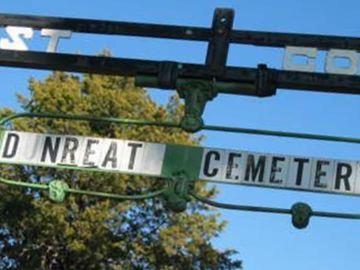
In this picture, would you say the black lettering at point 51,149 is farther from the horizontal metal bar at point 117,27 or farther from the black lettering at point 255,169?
the black lettering at point 255,169

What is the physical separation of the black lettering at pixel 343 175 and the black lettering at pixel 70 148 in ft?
6.72

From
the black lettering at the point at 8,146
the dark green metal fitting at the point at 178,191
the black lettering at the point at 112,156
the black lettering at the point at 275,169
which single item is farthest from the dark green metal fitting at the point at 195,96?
the black lettering at the point at 8,146

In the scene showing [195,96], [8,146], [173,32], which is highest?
[173,32]

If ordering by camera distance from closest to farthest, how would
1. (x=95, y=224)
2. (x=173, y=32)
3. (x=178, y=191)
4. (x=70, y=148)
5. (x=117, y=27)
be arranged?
(x=178, y=191)
(x=70, y=148)
(x=173, y=32)
(x=117, y=27)
(x=95, y=224)

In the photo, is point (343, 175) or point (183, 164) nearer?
point (343, 175)

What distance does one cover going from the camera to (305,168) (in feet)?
21.3

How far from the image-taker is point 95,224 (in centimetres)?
3083

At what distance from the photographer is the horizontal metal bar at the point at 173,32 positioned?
6930 mm

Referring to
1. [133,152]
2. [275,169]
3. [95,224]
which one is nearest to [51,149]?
[133,152]

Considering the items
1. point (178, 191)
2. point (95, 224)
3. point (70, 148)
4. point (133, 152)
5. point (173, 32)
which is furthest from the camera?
point (95, 224)

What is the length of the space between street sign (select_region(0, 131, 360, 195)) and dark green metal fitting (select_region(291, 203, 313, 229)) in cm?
22

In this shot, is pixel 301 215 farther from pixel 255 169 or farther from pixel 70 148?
pixel 70 148

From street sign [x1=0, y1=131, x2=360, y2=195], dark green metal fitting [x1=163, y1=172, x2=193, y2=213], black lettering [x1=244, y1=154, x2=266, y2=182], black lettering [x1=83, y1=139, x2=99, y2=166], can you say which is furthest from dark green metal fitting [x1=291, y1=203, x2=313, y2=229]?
black lettering [x1=83, y1=139, x2=99, y2=166]

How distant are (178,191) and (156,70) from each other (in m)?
1.06
